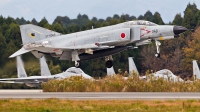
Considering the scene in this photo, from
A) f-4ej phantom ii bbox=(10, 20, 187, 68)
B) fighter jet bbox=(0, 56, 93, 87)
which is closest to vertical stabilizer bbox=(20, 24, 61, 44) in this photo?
f-4ej phantom ii bbox=(10, 20, 187, 68)

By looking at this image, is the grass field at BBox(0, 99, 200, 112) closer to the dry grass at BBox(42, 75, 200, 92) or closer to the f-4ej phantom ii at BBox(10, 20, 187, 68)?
the f-4ej phantom ii at BBox(10, 20, 187, 68)

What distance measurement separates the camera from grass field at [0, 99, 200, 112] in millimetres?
22031

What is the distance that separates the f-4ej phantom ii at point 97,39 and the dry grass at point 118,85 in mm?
1037

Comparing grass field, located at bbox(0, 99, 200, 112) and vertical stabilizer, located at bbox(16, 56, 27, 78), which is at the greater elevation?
vertical stabilizer, located at bbox(16, 56, 27, 78)

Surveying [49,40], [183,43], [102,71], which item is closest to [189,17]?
[183,43]

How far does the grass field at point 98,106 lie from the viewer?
22031 millimetres

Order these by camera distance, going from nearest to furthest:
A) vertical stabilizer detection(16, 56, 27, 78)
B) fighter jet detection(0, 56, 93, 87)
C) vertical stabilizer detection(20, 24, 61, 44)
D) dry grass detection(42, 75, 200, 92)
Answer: dry grass detection(42, 75, 200, 92), vertical stabilizer detection(20, 24, 61, 44), vertical stabilizer detection(16, 56, 27, 78), fighter jet detection(0, 56, 93, 87)

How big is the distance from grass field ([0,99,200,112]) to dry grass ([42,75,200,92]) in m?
9.78

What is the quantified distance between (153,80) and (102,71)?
30.3 meters

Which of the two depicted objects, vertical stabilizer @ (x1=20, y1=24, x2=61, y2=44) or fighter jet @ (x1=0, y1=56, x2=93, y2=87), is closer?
vertical stabilizer @ (x1=20, y1=24, x2=61, y2=44)

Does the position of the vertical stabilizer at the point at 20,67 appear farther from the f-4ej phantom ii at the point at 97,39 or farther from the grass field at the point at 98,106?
the grass field at the point at 98,106

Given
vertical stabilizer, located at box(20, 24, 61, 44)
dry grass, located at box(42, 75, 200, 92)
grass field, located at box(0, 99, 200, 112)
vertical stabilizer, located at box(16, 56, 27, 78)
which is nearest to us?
grass field, located at box(0, 99, 200, 112)

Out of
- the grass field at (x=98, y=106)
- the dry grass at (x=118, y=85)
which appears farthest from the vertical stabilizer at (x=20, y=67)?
the grass field at (x=98, y=106)

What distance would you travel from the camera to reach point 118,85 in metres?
34.8
